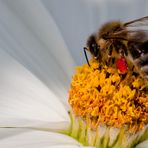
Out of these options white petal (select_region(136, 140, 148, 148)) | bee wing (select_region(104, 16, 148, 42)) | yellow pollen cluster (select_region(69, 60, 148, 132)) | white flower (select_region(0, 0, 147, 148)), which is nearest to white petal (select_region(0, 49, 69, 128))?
white flower (select_region(0, 0, 147, 148))

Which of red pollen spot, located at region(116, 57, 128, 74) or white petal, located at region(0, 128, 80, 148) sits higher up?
red pollen spot, located at region(116, 57, 128, 74)

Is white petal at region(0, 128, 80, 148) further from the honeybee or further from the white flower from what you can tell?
the honeybee

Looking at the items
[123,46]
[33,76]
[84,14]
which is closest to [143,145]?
[123,46]

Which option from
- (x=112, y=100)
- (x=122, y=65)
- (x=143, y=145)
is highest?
(x=122, y=65)

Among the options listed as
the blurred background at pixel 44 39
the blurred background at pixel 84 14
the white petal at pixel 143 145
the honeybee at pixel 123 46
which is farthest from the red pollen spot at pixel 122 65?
the blurred background at pixel 84 14

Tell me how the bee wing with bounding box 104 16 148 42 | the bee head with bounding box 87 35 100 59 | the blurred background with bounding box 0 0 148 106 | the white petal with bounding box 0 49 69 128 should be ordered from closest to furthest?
1. the bee wing with bounding box 104 16 148 42
2. the bee head with bounding box 87 35 100 59
3. the white petal with bounding box 0 49 69 128
4. the blurred background with bounding box 0 0 148 106

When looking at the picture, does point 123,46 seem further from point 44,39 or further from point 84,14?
point 84,14

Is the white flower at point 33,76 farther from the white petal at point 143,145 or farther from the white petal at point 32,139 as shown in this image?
the white petal at point 143,145
